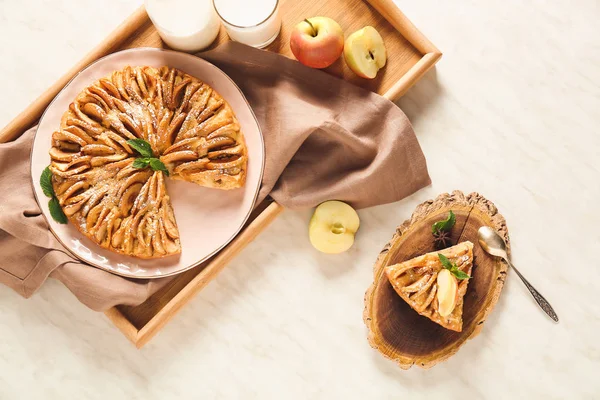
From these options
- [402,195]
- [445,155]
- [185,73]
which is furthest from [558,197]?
[185,73]

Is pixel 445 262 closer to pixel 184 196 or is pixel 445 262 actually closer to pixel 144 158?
pixel 184 196

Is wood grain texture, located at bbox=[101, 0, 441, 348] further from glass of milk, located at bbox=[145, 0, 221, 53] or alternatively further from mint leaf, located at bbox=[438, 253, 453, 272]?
mint leaf, located at bbox=[438, 253, 453, 272]

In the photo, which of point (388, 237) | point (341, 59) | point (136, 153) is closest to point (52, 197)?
point (136, 153)

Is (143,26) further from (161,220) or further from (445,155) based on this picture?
(445,155)

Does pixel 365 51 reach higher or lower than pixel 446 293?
higher

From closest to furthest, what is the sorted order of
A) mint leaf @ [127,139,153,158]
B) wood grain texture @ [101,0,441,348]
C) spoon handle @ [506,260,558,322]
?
mint leaf @ [127,139,153,158]
wood grain texture @ [101,0,441,348]
spoon handle @ [506,260,558,322]

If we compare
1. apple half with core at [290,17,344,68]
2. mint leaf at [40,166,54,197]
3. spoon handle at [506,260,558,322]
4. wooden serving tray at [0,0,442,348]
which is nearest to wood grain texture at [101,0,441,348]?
wooden serving tray at [0,0,442,348]
